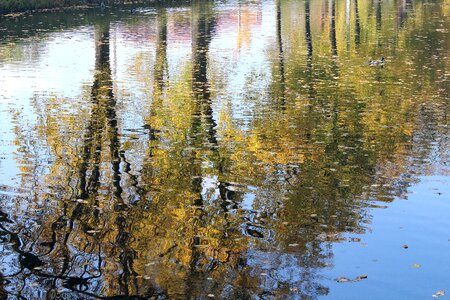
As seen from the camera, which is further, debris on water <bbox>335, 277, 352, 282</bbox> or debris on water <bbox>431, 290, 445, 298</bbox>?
debris on water <bbox>335, 277, 352, 282</bbox>

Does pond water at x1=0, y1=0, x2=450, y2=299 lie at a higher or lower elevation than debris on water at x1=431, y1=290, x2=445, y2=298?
higher

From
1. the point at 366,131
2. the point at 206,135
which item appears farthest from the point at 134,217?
the point at 366,131

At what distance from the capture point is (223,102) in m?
22.2

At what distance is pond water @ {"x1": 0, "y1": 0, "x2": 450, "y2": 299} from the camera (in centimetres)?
980

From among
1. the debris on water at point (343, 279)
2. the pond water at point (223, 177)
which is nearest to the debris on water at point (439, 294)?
the pond water at point (223, 177)

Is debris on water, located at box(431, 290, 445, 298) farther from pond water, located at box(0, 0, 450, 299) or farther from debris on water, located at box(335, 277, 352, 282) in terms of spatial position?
debris on water, located at box(335, 277, 352, 282)

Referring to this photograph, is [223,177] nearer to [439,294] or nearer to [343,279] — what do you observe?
[343,279]

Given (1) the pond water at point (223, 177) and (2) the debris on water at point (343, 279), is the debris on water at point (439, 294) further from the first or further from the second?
(2) the debris on water at point (343, 279)

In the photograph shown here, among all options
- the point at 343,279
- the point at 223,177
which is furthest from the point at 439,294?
the point at 223,177

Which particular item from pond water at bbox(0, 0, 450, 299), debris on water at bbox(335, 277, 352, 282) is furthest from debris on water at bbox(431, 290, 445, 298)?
debris on water at bbox(335, 277, 352, 282)

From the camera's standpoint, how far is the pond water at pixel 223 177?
386 inches

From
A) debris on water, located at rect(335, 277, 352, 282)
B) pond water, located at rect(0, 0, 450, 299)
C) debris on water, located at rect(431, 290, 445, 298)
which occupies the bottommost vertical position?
debris on water, located at rect(431, 290, 445, 298)

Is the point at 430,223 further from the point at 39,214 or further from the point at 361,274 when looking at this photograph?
the point at 39,214

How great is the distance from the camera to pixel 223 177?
14.3m
